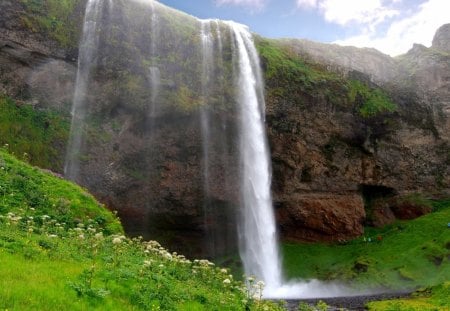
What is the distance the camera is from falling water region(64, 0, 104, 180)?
117ft

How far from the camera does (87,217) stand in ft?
58.6

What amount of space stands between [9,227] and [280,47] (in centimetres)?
4162

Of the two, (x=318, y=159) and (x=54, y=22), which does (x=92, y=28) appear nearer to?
(x=54, y=22)

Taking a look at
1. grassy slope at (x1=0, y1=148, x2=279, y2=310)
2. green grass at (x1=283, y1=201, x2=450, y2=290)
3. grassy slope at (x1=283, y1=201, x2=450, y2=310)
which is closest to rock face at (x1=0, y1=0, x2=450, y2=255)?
green grass at (x1=283, y1=201, x2=450, y2=290)

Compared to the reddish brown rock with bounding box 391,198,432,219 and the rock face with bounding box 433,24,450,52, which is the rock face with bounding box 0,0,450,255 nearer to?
the reddish brown rock with bounding box 391,198,432,219

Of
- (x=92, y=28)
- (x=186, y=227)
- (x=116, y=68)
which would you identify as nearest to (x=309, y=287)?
(x=186, y=227)

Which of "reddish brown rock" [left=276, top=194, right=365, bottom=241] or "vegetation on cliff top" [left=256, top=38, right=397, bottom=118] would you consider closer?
"vegetation on cliff top" [left=256, top=38, right=397, bottom=118]

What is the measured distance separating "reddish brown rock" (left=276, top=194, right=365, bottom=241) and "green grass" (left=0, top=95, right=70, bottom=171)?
70.9ft

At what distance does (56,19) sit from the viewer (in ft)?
122

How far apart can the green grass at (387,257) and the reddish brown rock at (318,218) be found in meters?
1.06

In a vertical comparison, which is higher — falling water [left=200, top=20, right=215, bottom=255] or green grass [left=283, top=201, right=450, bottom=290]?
falling water [left=200, top=20, right=215, bottom=255]

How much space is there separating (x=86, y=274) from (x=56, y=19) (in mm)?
32768

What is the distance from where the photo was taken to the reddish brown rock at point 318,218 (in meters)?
46.1

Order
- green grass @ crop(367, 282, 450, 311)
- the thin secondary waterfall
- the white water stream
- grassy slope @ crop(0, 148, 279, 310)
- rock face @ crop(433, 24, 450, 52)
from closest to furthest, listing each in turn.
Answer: grassy slope @ crop(0, 148, 279, 310) < green grass @ crop(367, 282, 450, 311) < the white water stream < the thin secondary waterfall < rock face @ crop(433, 24, 450, 52)
